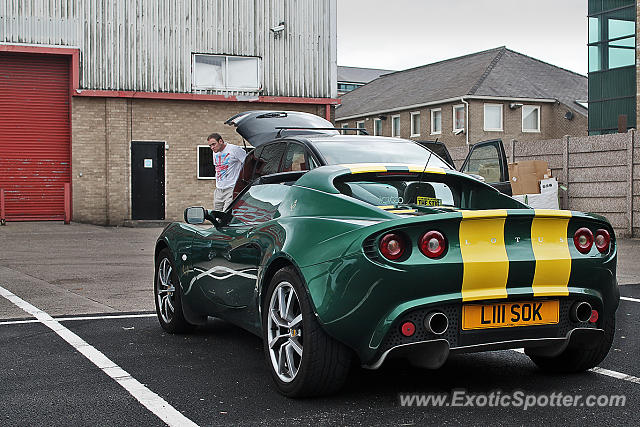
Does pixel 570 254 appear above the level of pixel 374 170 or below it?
below

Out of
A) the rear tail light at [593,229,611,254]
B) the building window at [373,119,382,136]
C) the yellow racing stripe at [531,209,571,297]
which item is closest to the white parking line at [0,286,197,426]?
the yellow racing stripe at [531,209,571,297]

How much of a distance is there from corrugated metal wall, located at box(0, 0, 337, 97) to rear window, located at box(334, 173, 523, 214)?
20.3 m

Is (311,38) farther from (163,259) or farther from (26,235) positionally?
(163,259)

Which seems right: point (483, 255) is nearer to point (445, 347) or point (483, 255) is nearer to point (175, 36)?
point (445, 347)

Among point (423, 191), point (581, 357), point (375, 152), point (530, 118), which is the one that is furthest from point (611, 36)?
point (581, 357)

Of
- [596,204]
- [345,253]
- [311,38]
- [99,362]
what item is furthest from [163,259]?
[311,38]

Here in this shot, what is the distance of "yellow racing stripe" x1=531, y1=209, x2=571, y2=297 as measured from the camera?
4.46 meters

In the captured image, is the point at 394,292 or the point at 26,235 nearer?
the point at 394,292

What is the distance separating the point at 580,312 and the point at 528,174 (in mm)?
14274

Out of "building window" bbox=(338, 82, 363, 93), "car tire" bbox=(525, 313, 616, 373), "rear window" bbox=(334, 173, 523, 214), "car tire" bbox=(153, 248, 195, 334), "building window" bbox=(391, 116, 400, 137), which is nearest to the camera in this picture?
"car tire" bbox=(525, 313, 616, 373)

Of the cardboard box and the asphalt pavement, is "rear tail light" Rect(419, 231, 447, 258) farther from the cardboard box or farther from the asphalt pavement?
the cardboard box

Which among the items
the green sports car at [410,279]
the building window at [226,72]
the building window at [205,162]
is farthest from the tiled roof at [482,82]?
the green sports car at [410,279]

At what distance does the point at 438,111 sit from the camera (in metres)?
44.0

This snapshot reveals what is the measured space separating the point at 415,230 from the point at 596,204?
14.1 m
